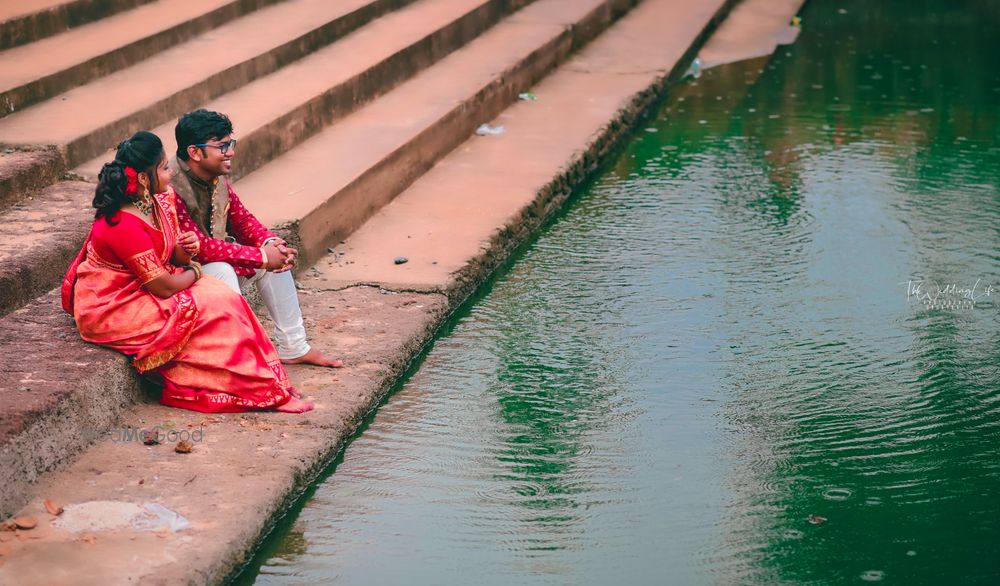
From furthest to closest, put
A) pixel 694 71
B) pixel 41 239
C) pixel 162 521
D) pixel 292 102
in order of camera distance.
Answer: pixel 694 71 < pixel 292 102 < pixel 41 239 < pixel 162 521

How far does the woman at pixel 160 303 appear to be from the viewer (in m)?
4.00

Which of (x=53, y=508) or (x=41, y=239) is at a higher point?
(x=41, y=239)

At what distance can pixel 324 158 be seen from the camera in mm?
6484

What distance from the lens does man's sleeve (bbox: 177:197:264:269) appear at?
4387 mm

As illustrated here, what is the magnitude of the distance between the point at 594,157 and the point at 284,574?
4486 millimetres

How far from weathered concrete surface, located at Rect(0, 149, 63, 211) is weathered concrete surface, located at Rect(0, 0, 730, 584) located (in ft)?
4.01

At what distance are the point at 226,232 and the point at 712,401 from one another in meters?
1.87

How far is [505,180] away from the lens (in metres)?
6.89

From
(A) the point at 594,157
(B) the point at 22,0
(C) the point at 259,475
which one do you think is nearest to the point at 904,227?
(A) the point at 594,157

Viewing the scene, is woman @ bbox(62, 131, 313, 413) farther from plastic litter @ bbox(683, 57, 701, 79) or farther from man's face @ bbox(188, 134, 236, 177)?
plastic litter @ bbox(683, 57, 701, 79)

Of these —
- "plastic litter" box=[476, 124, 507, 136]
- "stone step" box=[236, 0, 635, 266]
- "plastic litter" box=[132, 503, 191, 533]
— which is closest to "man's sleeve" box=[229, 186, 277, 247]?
"stone step" box=[236, 0, 635, 266]

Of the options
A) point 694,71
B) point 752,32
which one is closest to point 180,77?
point 694,71

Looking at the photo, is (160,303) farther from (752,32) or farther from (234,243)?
(752,32)

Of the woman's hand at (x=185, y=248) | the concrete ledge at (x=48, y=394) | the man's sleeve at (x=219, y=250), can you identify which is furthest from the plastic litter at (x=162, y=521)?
the man's sleeve at (x=219, y=250)
